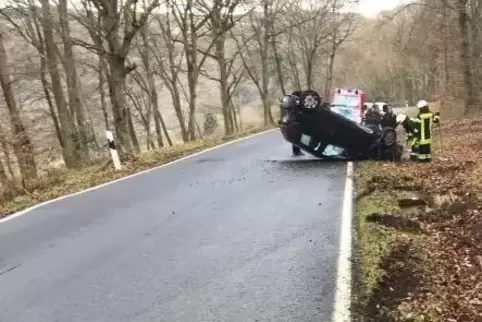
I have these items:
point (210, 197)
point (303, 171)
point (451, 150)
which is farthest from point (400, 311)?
point (451, 150)

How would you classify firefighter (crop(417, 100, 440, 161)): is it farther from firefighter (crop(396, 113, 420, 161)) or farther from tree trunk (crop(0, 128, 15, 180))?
tree trunk (crop(0, 128, 15, 180))

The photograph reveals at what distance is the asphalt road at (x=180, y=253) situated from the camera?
4843 mm

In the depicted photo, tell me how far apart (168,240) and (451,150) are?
10017 millimetres

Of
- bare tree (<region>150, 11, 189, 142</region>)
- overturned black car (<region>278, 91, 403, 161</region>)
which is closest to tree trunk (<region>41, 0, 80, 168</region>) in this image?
overturned black car (<region>278, 91, 403, 161</region>)

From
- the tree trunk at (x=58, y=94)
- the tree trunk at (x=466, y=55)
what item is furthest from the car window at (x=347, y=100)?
the tree trunk at (x=58, y=94)

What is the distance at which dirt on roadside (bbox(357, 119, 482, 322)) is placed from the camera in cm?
461

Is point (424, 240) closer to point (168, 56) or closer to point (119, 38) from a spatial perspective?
point (119, 38)

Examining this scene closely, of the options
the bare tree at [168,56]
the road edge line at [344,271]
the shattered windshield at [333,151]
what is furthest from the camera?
the bare tree at [168,56]

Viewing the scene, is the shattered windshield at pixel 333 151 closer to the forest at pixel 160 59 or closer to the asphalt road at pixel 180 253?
the asphalt road at pixel 180 253

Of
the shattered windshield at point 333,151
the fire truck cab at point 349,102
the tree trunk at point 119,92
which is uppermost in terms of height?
the tree trunk at point 119,92

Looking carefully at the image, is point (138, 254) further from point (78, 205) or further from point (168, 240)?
point (78, 205)

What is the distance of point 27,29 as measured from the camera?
87.9 ft

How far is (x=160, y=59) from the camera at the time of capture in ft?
125

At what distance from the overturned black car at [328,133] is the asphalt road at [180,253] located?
202cm
